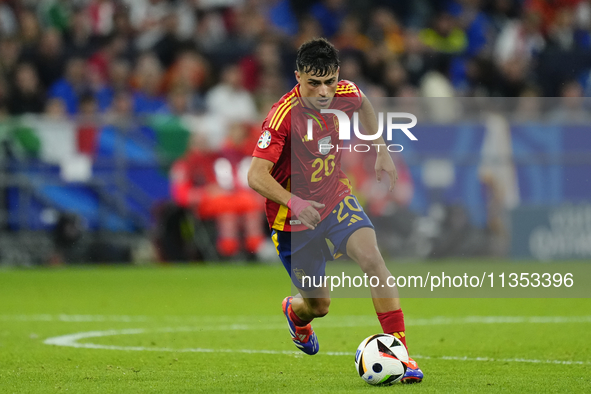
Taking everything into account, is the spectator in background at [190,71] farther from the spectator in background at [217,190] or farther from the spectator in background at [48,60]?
the spectator in background at [217,190]

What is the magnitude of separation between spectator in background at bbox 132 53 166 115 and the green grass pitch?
370cm

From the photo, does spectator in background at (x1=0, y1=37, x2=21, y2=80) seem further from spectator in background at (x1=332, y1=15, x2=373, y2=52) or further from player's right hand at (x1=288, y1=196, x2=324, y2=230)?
player's right hand at (x1=288, y1=196, x2=324, y2=230)

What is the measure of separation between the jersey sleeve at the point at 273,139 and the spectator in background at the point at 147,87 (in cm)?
974

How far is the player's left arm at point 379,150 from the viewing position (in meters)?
6.05

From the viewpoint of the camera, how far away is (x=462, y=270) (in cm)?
1299

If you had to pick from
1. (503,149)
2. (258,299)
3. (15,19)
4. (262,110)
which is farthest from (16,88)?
(503,149)

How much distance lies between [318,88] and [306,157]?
0.49 metres

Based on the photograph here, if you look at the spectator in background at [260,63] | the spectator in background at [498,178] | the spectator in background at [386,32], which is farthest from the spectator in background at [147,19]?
the spectator in background at [498,178]

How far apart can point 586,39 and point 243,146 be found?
24.9 feet

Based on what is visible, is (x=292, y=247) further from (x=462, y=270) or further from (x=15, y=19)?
(x=15, y=19)

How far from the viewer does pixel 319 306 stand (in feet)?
20.4

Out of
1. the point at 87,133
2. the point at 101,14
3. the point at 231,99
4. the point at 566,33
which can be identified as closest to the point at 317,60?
the point at 87,133

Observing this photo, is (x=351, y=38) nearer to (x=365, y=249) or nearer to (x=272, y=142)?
(x=272, y=142)

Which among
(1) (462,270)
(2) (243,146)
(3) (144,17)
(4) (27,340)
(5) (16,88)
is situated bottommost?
(1) (462,270)
